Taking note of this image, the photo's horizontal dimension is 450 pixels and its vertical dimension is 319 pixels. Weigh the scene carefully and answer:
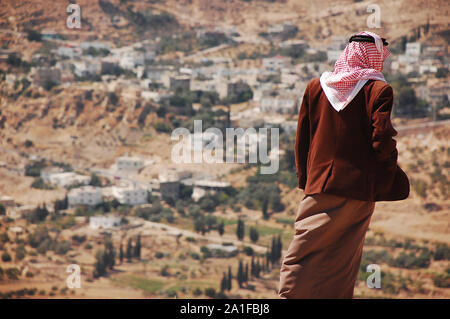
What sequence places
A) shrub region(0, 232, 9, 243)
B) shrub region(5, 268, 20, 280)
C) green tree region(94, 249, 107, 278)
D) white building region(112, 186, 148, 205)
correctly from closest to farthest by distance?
shrub region(5, 268, 20, 280), green tree region(94, 249, 107, 278), shrub region(0, 232, 9, 243), white building region(112, 186, 148, 205)

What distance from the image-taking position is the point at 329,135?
83.7 inches

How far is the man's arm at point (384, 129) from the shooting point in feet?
6.58

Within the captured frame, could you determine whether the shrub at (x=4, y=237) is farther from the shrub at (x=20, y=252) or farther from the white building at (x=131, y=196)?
the white building at (x=131, y=196)

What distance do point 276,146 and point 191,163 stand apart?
2094 millimetres

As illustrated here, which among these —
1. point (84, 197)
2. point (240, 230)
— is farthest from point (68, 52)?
point (240, 230)

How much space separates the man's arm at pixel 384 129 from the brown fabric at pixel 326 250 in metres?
0.15

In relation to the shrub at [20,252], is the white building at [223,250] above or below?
above

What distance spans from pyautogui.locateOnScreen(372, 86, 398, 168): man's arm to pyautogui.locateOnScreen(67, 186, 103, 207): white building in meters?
14.8

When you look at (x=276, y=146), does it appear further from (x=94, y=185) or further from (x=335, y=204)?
(x=335, y=204)

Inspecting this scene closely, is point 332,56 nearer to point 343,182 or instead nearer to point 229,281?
point 229,281

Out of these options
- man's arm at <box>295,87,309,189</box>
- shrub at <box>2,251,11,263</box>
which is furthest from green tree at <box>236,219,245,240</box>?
man's arm at <box>295,87,309,189</box>

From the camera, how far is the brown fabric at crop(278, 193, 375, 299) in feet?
6.89

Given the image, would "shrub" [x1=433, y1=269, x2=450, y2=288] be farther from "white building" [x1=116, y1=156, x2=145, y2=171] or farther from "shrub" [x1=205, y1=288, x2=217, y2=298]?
"white building" [x1=116, y1=156, x2=145, y2=171]

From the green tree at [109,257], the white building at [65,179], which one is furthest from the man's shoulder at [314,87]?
the white building at [65,179]
